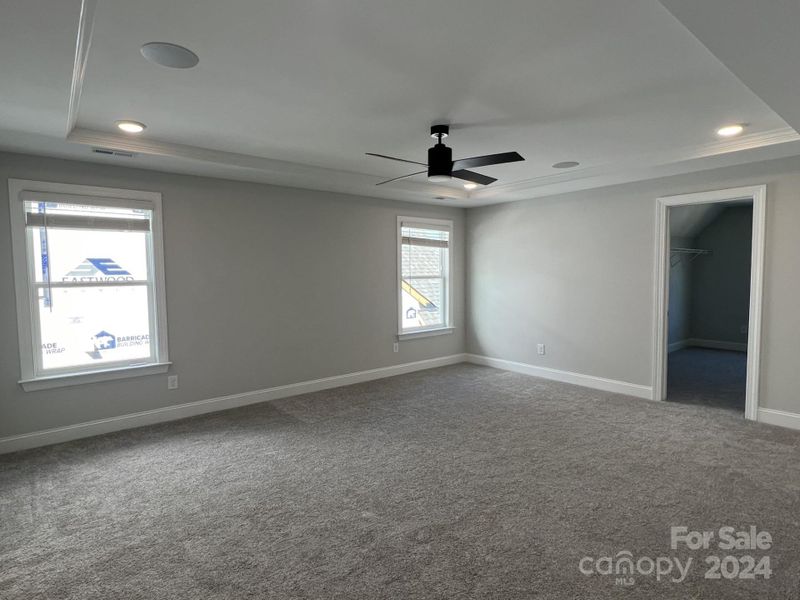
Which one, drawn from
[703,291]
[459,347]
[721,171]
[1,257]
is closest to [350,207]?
[459,347]

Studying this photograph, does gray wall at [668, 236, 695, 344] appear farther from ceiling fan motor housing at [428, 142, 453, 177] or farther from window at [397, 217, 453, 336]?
ceiling fan motor housing at [428, 142, 453, 177]

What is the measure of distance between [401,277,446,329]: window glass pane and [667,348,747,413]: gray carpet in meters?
2.99

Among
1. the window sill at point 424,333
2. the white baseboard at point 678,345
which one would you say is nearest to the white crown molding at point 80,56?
the window sill at point 424,333

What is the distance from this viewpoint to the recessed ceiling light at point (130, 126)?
312 centimetres

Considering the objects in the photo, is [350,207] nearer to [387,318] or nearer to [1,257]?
[387,318]

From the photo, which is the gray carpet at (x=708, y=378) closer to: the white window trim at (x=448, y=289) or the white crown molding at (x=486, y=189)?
the white crown molding at (x=486, y=189)

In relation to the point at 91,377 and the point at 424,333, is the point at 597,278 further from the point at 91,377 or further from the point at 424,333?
the point at 91,377

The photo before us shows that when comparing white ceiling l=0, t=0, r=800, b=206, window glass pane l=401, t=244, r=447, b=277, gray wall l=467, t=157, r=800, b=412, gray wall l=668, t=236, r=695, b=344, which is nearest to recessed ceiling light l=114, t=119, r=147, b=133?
white ceiling l=0, t=0, r=800, b=206

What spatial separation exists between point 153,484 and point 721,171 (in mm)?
5342

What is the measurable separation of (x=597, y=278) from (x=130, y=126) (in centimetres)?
472

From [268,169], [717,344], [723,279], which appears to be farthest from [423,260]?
[717,344]

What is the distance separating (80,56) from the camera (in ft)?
6.95

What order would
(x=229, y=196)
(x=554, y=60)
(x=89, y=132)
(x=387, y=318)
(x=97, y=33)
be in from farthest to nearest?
1. (x=387, y=318)
2. (x=229, y=196)
3. (x=89, y=132)
4. (x=554, y=60)
5. (x=97, y=33)

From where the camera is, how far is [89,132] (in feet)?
10.7
